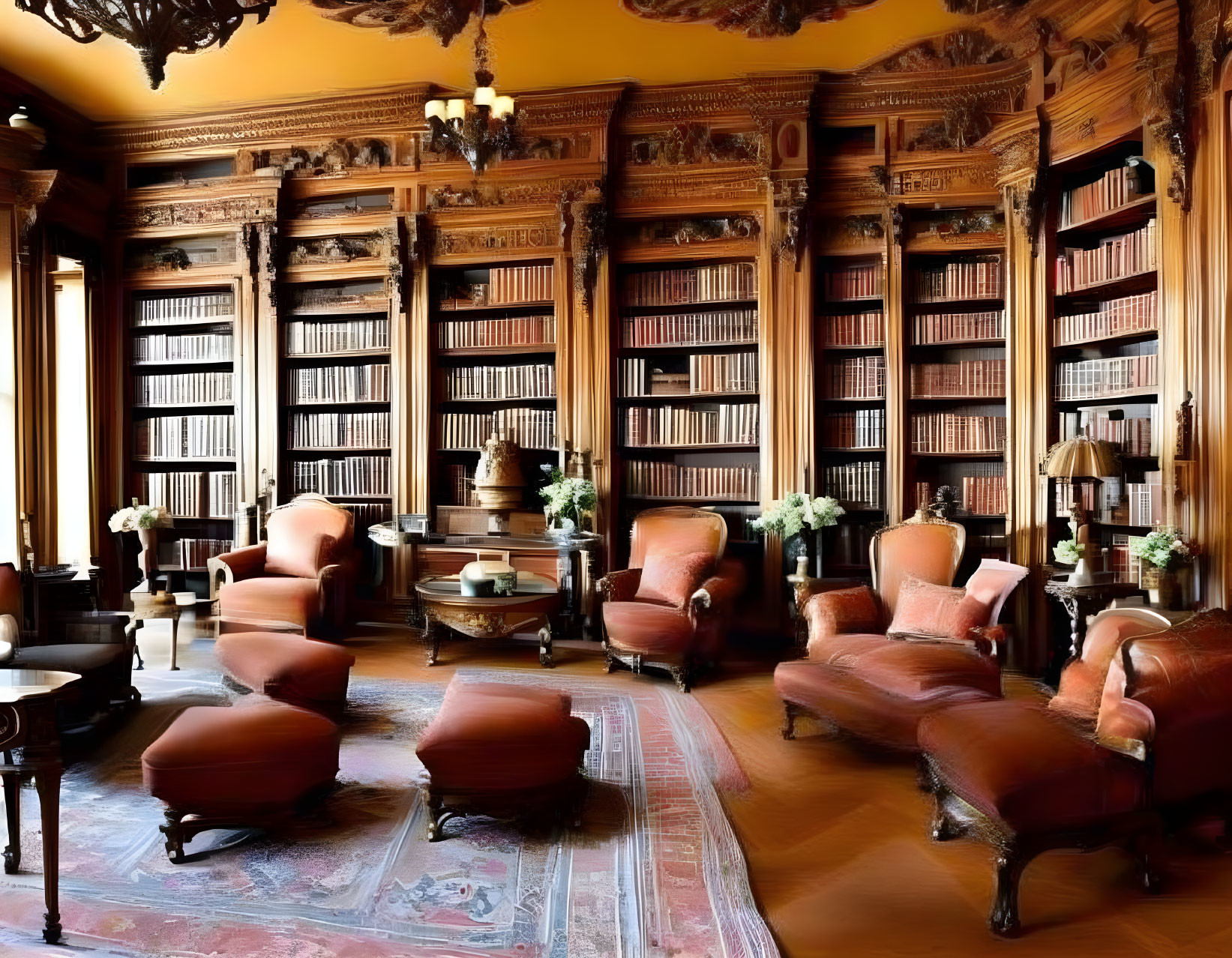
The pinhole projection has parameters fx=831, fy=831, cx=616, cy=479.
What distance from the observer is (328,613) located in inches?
→ 243

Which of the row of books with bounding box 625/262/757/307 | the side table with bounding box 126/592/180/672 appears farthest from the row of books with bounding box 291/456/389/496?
the row of books with bounding box 625/262/757/307

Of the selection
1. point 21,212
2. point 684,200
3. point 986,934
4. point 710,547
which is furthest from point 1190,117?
point 21,212

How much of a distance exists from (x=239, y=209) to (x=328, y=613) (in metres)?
3.30

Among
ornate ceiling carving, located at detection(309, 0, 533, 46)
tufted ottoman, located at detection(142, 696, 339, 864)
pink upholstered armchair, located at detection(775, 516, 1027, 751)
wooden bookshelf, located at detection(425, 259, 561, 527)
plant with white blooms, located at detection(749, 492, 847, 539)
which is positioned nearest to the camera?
tufted ottoman, located at detection(142, 696, 339, 864)

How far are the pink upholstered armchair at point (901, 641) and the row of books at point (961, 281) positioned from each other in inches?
69.4

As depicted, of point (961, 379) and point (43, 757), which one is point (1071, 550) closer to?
point (961, 379)

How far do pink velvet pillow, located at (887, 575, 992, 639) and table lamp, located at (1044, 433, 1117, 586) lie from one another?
82 cm

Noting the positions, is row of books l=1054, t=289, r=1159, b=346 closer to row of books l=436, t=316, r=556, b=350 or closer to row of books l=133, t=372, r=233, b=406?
row of books l=436, t=316, r=556, b=350

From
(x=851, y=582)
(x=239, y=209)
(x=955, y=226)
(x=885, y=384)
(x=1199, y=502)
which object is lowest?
(x=851, y=582)

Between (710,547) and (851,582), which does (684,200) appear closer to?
(710,547)

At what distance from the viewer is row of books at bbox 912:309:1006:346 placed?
5.73m

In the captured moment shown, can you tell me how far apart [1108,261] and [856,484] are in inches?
82.2

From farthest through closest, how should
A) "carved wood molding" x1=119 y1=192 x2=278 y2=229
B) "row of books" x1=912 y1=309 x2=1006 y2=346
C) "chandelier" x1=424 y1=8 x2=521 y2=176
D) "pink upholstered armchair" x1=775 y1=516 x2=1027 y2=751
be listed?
"carved wood molding" x1=119 y1=192 x2=278 y2=229
"row of books" x1=912 y1=309 x2=1006 y2=346
"chandelier" x1=424 y1=8 x2=521 y2=176
"pink upholstered armchair" x1=775 y1=516 x2=1027 y2=751

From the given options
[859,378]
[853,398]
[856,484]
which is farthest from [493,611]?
[859,378]
